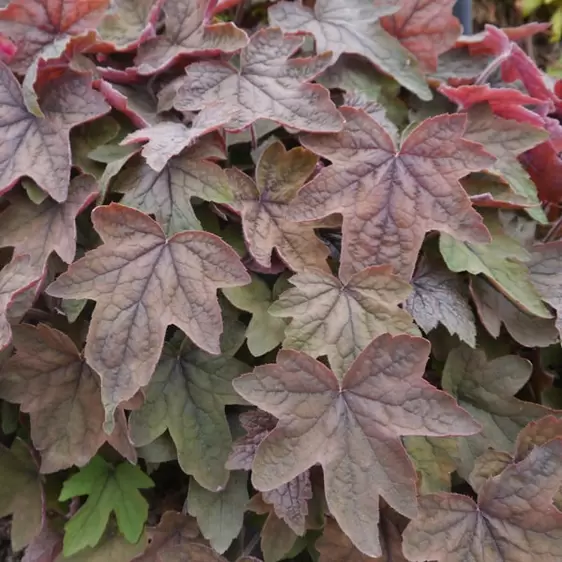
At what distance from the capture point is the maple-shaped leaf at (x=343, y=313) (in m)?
0.86

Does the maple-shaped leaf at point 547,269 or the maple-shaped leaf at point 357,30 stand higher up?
the maple-shaped leaf at point 357,30

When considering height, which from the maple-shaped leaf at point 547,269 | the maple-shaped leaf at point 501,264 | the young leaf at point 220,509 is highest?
the maple-shaped leaf at point 501,264

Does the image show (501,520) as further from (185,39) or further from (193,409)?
(185,39)

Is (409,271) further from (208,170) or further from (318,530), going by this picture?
(318,530)

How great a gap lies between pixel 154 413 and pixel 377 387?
0.36 meters

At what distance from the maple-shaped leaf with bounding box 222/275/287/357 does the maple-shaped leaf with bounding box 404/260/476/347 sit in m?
0.22

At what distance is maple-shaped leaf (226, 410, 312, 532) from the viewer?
2.88 ft

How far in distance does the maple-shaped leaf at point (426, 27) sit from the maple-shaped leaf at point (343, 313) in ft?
1.99

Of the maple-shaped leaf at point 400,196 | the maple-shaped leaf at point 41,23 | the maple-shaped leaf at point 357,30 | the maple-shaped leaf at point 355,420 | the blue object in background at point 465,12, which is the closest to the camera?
the maple-shaped leaf at point 355,420

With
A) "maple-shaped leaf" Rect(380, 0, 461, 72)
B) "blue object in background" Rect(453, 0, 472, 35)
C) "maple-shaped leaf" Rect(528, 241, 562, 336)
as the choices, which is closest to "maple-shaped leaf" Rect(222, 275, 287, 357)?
"maple-shaped leaf" Rect(528, 241, 562, 336)

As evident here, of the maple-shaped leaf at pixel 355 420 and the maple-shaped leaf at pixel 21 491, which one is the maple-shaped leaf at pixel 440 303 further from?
the maple-shaped leaf at pixel 21 491

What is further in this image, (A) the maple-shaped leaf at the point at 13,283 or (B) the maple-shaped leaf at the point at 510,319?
(B) the maple-shaped leaf at the point at 510,319

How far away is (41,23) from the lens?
1030mm

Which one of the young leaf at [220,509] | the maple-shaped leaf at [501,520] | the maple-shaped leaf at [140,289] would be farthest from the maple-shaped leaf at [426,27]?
the young leaf at [220,509]
